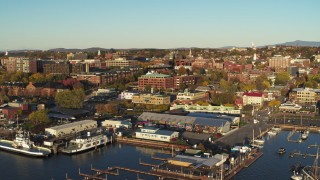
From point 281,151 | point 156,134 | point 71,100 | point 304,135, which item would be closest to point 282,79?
point 304,135

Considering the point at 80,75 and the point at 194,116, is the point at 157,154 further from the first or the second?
the point at 80,75

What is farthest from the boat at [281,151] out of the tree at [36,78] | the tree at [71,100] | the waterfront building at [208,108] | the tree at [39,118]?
the tree at [36,78]

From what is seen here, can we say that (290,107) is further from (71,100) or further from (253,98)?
(71,100)

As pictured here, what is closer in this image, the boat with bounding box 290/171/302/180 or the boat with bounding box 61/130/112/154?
the boat with bounding box 290/171/302/180

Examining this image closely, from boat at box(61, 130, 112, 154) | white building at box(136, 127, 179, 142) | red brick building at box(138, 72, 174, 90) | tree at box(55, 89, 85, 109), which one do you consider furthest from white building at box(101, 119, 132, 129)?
red brick building at box(138, 72, 174, 90)

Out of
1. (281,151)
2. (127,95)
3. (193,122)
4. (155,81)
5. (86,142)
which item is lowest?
(281,151)

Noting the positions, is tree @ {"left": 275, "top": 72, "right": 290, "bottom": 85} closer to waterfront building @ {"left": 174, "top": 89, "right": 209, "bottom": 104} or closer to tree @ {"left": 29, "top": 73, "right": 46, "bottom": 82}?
waterfront building @ {"left": 174, "top": 89, "right": 209, "bottom": 104}
